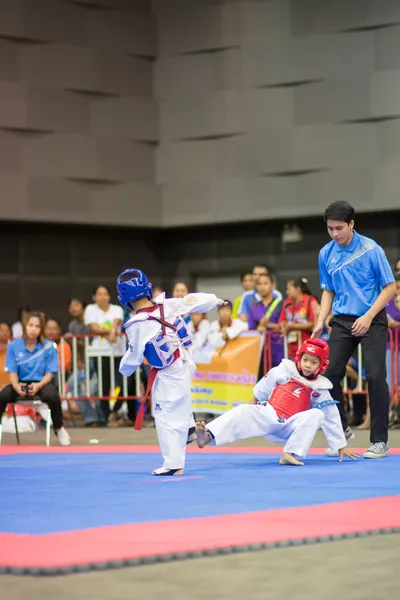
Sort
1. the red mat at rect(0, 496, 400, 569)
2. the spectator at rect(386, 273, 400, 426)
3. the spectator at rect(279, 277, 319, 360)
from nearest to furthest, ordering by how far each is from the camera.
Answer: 1. the red mat at rect(0, 496, 400, 569)
2. the spectator at rect(386, 273, 400, 426)
3. the spectator at rect(279, 277, 319, 360)

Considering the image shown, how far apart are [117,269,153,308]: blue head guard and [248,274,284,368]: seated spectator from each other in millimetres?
5123

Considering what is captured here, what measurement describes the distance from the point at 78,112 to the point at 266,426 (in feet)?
36.7

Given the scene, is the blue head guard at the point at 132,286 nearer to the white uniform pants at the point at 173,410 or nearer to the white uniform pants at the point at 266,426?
the white uniform pants at the point at 173,410

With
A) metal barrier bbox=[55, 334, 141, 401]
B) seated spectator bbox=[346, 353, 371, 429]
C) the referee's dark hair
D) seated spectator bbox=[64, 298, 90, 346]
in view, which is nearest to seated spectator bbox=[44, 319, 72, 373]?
metal barrier bbox=[55, 334, 141, 401]

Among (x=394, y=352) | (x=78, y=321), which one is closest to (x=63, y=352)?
(x=78, y=321)

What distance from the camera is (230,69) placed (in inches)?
712

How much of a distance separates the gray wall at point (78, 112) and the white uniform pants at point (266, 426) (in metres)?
10.3

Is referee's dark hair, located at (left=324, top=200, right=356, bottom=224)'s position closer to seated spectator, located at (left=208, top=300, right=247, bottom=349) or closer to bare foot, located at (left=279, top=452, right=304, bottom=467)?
bare foot, located at (left=279, top=452, right=304, bottom=467)

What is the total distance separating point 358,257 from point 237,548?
4287 millimetres

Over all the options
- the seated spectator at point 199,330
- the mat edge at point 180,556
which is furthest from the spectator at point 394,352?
the mat edge at point 180,556

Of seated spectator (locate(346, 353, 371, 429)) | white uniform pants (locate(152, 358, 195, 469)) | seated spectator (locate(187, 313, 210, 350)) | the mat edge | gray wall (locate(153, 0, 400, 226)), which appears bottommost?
seated spectator (locate(346, 353, 371, 429))

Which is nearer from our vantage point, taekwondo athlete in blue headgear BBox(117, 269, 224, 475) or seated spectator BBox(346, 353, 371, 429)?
taekwondo athlete in blue headgear BBox(117, 269, 224, 475)

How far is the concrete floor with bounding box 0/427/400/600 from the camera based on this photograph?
3.66 m

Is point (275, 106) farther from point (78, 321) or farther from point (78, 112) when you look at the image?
point (78, 321)
